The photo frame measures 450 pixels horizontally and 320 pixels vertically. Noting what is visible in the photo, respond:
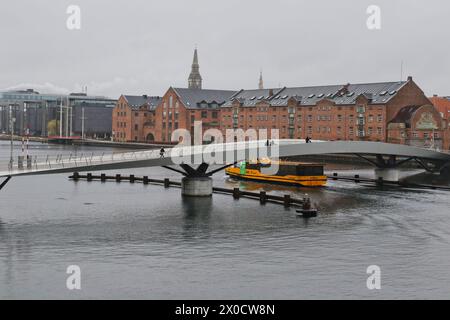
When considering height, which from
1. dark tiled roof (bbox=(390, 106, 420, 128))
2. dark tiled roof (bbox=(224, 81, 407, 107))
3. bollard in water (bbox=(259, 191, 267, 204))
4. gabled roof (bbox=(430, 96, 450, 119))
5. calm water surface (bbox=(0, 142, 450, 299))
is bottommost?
calm water surface (bbox=(0, 142, 450, 299))

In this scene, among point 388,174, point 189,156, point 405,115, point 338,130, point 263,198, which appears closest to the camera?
point 189,156

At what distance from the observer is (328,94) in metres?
151

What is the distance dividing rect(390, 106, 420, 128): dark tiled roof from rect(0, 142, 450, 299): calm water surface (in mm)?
64315

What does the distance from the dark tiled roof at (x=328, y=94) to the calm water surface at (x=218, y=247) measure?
232ft

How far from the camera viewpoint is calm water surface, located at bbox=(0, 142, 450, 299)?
3406 cm

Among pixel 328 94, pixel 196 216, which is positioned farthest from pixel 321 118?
pixel 196 216

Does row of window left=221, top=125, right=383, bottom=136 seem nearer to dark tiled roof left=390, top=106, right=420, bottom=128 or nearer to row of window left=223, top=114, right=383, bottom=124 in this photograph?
row of window left=223, top=114, right=383, bottom=124

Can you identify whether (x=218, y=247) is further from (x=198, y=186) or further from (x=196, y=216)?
(x=198, y=186)

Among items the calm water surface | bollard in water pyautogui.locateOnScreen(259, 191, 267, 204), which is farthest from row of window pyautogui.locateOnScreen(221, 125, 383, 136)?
bollard in water pyautogui.locateOnScreen(259, 191, 267, 204)

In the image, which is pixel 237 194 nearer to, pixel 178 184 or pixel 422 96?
pixel 178 184

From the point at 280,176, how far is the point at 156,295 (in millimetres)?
55002

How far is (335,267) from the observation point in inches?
1521

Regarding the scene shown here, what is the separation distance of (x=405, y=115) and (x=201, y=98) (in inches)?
2527

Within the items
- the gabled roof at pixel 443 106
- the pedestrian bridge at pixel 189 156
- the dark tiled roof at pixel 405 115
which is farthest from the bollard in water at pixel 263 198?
the gabled roof at pixel 443 106
